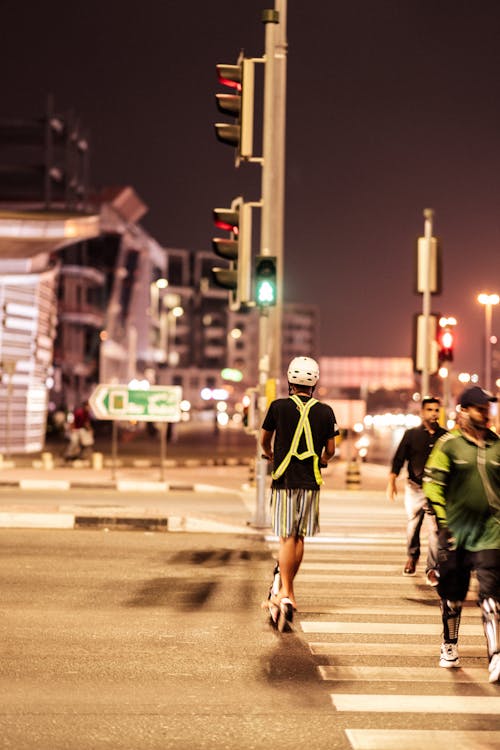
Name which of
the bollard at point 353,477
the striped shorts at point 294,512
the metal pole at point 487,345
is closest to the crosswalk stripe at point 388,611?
the striped shorts at point 294,512

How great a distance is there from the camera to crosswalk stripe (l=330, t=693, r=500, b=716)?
6102 mm

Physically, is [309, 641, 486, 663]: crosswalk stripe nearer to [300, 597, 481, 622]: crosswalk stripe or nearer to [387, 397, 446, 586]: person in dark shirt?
[300, 597, 481, 622]: crosswalk stripe

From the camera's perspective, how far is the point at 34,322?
138 ft

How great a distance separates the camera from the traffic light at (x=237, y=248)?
15.5 meters

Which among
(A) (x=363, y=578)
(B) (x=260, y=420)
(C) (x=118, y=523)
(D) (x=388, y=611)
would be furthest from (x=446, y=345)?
(D) (x=388, y=611)

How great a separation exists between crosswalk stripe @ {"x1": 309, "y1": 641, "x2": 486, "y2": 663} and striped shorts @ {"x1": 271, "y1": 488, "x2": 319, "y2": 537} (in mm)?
855

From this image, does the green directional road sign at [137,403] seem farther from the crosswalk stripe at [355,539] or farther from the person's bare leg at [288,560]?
the person's bare leg at [288,560]

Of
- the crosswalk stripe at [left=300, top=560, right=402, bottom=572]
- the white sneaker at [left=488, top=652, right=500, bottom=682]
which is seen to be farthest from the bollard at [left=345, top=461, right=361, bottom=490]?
the white sneaker at [left=488, top=652, right=500, bottom=682]

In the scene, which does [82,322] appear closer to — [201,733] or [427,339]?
[427,339]

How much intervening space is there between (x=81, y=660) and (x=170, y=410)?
17.6 metres

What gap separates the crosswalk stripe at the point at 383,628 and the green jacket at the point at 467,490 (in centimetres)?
161

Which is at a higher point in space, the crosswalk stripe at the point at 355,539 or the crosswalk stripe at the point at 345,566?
the crosswalk stripe at the point at 345,566

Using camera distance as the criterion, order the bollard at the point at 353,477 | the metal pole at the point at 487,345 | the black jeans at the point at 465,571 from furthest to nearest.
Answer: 1. the metal pole at the point at 487,345
2. the bollard at the point at 353,477
3. the black jeans at the point at 465,571

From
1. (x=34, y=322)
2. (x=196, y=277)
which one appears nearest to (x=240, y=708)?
(x=34, y=322)
